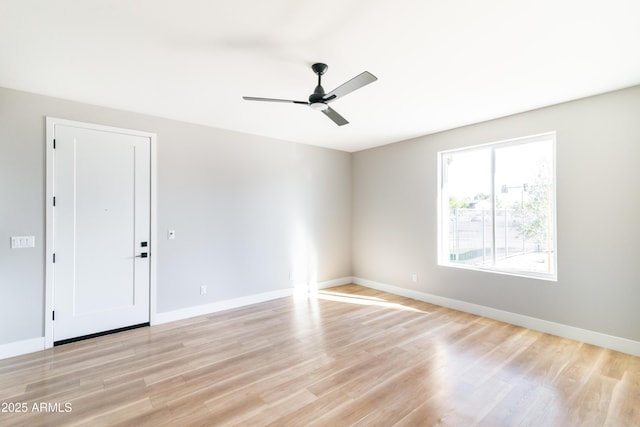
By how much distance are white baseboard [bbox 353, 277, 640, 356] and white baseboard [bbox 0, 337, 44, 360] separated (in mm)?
4864

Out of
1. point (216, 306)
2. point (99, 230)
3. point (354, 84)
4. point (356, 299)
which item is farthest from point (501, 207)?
point (99, 230)

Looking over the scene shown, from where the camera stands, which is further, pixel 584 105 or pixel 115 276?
pixel 115 276

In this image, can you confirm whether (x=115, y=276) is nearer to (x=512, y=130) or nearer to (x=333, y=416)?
(x=333, y=416)

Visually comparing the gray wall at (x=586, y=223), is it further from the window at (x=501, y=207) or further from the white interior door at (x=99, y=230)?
the white interior door at (x=99, y=230)

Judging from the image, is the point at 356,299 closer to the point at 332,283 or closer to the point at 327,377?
the point at 332,283

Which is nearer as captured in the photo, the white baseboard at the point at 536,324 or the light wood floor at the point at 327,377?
the light wood floor at the point at 327,377

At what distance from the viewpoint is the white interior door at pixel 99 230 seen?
3.30 m

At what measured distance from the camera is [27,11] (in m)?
1.89

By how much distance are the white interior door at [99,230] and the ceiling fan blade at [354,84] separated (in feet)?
8.92

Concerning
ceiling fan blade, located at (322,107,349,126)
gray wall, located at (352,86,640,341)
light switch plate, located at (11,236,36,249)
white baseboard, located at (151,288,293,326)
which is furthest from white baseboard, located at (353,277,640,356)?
light switch plate, located at (11,236,36,249)

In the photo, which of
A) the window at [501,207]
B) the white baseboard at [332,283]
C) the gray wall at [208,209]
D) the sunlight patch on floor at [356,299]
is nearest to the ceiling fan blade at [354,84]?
the gray wall at [208,209]

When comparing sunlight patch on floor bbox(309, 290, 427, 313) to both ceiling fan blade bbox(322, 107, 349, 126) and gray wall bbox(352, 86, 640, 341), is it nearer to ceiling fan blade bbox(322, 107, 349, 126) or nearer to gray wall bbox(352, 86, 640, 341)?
gray wall bbox(352, 86, 640, 341)

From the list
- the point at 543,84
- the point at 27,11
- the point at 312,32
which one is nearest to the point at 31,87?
the point at 27,11

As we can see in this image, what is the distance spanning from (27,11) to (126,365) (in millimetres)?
2903
